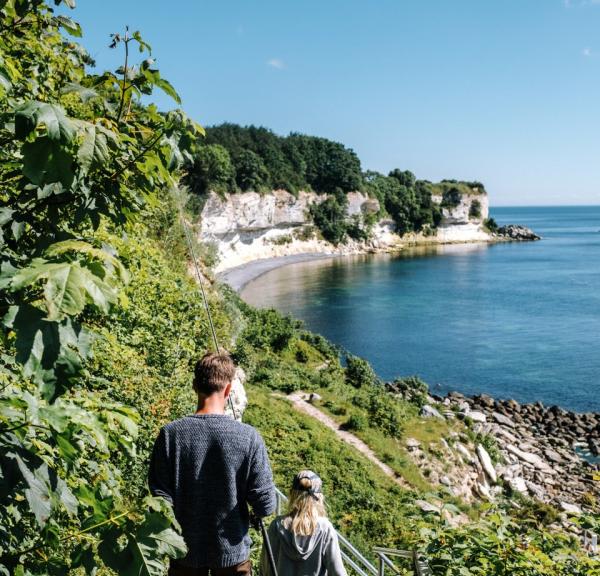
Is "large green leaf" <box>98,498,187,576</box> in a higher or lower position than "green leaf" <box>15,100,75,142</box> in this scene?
lower

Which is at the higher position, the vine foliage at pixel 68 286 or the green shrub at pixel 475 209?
the green shrub at pixel 475 209

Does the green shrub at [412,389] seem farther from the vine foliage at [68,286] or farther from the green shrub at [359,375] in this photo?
the vine foliage at [68,286]

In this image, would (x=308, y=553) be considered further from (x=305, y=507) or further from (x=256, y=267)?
(x=256, y=267)

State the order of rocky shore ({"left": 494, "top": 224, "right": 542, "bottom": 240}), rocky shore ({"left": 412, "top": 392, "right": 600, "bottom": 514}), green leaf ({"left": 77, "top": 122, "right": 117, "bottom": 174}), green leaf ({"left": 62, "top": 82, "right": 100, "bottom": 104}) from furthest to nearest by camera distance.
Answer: rocky shore ({"left": 494, "top": 224, "right": 542, "bottom": 240}), rocky shore ({"left": 412, "top": 392, "right": 600, "bottom": 514}), green leaf ({"left": 62, "top": 82, "right": 100, "bottom": 104}), green leaf ({"left": 77, "top": 122, "right": 117, "bottom": 174})

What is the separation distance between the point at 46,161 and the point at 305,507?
3021 millimetres

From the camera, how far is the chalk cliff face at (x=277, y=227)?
69.3 meters

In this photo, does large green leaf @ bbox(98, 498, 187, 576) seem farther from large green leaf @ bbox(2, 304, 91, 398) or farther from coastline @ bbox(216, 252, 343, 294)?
coastline @ bbox(216, 252, 343, 294)

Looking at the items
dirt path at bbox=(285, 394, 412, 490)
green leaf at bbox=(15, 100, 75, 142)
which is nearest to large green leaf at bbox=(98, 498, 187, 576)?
green leaf at bbox=(15, 100, 75, 142)

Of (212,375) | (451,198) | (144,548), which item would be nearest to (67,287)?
(144,548)

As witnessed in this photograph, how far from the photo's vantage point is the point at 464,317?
4734 cm

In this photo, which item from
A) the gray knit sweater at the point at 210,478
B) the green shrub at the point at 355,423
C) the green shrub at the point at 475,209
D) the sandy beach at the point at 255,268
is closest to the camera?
the gray knit sweater at the point at 210,478

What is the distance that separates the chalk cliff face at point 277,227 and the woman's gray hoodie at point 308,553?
5053cm

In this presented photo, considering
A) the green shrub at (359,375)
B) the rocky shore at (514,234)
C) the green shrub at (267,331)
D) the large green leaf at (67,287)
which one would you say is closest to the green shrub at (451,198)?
the rocky shore at (514,234)

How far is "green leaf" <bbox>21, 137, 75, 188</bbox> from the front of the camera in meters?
1.90
